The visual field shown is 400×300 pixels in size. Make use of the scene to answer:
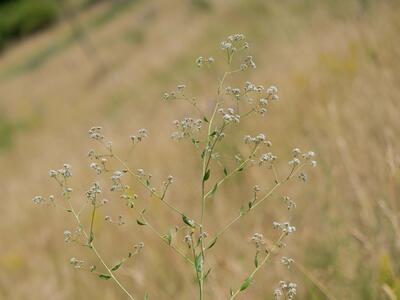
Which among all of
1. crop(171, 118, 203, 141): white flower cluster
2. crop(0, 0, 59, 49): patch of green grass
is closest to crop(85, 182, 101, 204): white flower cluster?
crop(171, 118, 203, 141): white flower cluster

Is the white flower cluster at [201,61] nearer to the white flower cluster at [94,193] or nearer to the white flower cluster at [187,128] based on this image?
the white flower cluster at [187,128]

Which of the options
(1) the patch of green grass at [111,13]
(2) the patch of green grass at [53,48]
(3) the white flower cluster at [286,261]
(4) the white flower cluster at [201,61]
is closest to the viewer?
(3) the white flower cluster at [286,261]

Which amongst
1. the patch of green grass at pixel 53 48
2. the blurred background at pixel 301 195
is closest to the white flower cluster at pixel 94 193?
the blurred background at pixel 301 195

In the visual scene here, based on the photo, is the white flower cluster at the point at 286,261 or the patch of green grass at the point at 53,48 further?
the patch of green grass at the point at 53,48

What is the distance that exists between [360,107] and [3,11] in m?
47.1

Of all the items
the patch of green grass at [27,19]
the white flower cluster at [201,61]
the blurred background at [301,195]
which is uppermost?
the patch of green grass at [27,19]

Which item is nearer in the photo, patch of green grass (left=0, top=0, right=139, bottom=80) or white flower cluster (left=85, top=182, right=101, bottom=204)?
white flower cluster (left=85, top=182, right=101, bottom=204)

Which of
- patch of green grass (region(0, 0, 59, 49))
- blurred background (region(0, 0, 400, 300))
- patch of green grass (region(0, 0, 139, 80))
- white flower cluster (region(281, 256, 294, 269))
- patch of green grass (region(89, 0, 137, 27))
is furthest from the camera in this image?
patch of green grass (region(0, 0, 59, 49))

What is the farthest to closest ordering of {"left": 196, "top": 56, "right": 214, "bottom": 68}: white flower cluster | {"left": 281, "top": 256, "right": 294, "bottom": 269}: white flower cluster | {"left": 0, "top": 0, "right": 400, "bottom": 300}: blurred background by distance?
{"left": 0, "top": 0, "right": 400, "bottom": 300}: blurred background < {"left": 196, "top": 56, "right": 214, "bottom": 68}: white flower cluster < {"left": 281, "top": 256, "right": 294, "bottom": 269}: white flower cluster

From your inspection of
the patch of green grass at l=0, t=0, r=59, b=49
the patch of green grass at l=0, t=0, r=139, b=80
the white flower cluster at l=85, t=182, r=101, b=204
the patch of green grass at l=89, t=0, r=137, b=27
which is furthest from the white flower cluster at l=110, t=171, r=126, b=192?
the patch of green grass at l=0, t=0, r=59, b=49

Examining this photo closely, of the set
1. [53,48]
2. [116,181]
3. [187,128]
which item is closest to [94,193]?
[116,181]

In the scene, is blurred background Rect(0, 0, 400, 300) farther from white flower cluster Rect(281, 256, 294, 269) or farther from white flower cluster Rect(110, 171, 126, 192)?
white flower cluster Rect(281, 256, 294, 269)

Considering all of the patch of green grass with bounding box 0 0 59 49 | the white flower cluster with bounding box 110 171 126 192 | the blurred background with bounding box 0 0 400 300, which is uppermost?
the patch of green grass with bounding box 0 0 59 49

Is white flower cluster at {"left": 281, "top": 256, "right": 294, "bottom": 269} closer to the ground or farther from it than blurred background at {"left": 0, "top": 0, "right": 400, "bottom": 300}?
closer to the ground
